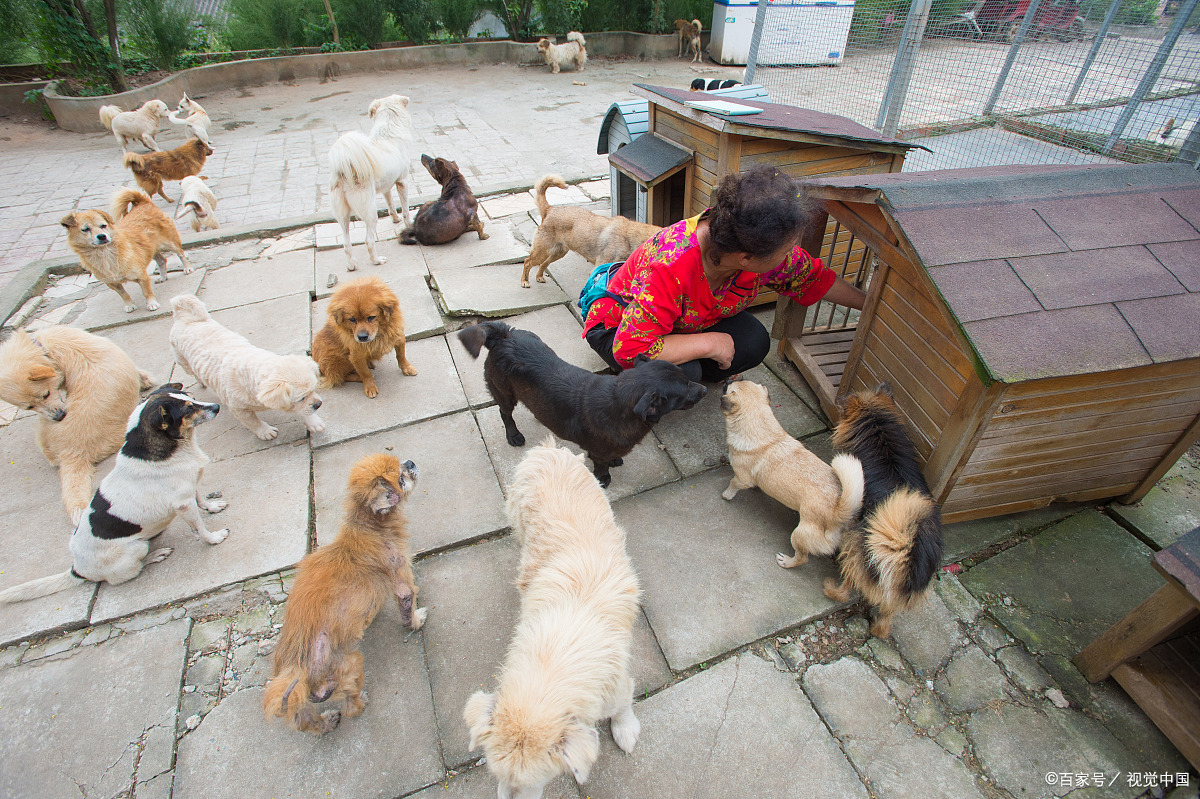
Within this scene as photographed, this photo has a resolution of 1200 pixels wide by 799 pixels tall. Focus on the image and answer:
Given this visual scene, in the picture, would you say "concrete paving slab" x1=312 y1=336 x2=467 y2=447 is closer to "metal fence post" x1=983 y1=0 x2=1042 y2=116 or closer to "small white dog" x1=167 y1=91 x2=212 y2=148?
"metal fence post" x1=983 y1=0 x2=1042 y2=116

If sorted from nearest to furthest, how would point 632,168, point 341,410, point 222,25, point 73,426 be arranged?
point 73,426
point 341,410
point 632,168
point 222,25

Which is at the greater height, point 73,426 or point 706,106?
point 706,106

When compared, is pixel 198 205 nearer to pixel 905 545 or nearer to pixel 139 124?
pixel 139 124

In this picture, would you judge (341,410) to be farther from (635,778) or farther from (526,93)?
(526,93)

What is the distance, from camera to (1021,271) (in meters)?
2.31

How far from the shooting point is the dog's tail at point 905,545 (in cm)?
223

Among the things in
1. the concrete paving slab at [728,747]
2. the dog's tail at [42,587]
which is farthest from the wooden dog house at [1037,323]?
the dog's tail at [42,587]

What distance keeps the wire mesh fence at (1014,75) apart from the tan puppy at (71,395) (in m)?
7.28

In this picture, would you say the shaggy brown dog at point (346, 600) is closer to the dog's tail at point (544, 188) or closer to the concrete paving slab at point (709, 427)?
the concrete paving slab at point (709, 427)

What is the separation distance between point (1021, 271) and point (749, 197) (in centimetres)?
124

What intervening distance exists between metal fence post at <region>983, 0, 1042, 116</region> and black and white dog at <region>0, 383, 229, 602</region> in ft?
29.5

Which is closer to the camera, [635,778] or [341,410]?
[635,778]

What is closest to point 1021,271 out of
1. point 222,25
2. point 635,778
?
point 635,778

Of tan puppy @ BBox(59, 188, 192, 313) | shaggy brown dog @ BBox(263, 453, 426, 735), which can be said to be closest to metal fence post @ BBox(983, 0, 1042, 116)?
shaggy brown dog @ BBox(263, 453, 426, 735)
